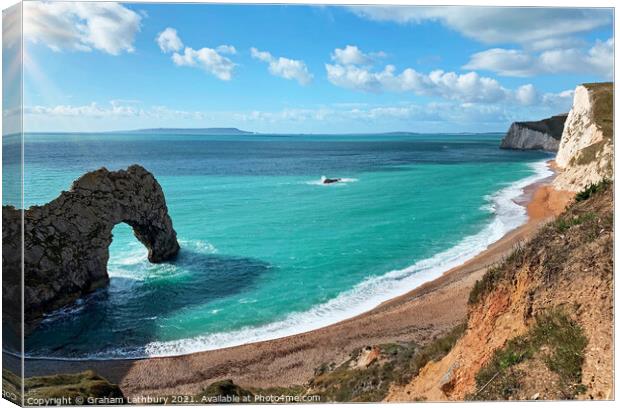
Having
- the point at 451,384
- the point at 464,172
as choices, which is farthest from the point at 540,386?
the point at 464,172

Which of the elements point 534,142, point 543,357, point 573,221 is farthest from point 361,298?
point 534,142

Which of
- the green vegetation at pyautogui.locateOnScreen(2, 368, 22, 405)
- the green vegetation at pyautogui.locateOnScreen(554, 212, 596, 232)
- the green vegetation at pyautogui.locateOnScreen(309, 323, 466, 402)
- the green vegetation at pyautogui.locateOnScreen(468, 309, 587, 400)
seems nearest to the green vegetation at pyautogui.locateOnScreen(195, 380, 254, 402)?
the green vegetation at pyautogui.locateOnScreen(309, 323, 466, 402)

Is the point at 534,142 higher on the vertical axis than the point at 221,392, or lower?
higher

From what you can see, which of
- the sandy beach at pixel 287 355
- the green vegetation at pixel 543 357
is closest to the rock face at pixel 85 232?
the sandy beach at pixel 287 355

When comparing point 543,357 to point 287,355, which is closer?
point 543,357

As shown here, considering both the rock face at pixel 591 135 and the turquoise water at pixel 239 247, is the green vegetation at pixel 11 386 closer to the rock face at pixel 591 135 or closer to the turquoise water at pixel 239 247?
the turquoise water at pixel 239 247

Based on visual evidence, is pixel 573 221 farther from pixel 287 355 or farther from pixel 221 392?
pixel 221 392
